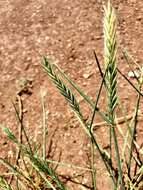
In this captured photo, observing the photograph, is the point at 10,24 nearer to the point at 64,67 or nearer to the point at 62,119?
the point at 64,67

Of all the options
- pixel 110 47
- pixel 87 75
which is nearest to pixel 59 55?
pixel 87 75

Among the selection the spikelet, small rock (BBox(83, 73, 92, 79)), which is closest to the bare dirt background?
small rock (BBox(83, 73, 92, 79))

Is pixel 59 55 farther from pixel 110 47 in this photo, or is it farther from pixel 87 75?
pixel 110 47

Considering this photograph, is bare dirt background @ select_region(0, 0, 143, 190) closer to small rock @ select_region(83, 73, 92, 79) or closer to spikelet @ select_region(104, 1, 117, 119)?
small rock @ select_region(83, 73, 92, 79)

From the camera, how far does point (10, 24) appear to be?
2135 millimetres

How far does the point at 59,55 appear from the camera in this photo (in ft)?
6.35

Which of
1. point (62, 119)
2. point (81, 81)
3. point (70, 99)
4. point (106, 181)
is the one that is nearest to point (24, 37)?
point (81, 81)

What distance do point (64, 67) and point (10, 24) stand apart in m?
0.46

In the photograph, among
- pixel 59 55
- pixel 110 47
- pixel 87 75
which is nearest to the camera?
pixel 110 47

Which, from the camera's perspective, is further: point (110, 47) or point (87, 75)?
point (87, 75)

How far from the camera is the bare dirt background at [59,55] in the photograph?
161 centimetres

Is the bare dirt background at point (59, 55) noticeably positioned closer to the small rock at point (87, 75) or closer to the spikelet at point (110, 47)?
the small rock at point (87, 75)

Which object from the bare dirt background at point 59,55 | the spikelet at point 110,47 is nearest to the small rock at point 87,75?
the bare dirt background at point 59,55

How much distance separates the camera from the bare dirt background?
1.61 meters
